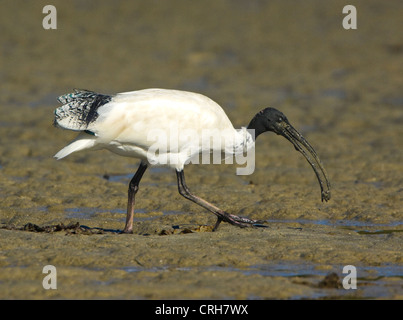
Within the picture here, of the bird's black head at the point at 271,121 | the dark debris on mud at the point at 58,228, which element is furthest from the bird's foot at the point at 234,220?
the dark debris on mud at the point at 58,228

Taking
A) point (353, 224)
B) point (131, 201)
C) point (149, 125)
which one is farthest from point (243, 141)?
point (353, 224)

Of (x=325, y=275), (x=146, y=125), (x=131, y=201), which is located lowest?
(x=325, y=275)

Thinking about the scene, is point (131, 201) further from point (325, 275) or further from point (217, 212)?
point (325, 275)

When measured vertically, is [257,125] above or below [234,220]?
above

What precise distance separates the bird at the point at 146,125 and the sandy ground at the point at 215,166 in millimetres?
760

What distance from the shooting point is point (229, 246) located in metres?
8.13

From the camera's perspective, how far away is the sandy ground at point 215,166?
737 cm

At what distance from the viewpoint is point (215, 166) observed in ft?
41.6

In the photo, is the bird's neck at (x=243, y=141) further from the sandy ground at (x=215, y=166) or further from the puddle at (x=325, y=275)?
the puddle at (x=325, y=275)

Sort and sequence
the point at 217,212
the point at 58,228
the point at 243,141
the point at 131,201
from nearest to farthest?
the point at 58,228
the point at 217,212
the point at 131,201
the point at 243,141

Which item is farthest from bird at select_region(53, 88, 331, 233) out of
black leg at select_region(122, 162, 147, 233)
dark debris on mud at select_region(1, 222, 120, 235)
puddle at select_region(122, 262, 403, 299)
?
puddle at select_region(122, 262, 403, 299)

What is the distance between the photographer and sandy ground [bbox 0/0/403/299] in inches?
290

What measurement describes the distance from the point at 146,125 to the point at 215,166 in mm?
3933

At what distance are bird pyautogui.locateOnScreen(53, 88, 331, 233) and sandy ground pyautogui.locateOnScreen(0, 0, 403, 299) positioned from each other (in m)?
0.76
